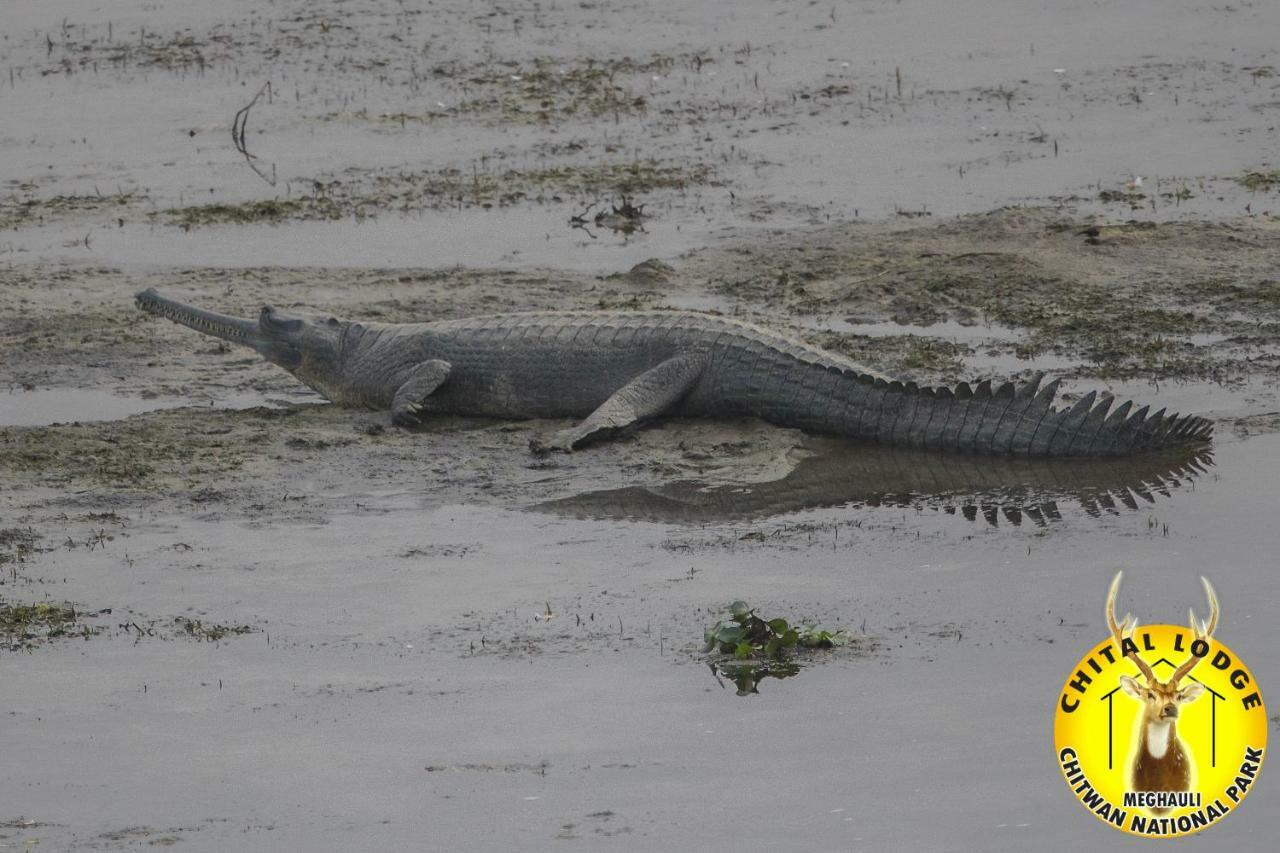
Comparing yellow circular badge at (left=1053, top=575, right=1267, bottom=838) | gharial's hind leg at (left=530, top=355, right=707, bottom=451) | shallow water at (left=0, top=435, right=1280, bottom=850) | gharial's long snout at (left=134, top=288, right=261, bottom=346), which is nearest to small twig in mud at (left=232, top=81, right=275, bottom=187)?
gharial's long snout at (left=134, top=288, right=261, bottom=346)

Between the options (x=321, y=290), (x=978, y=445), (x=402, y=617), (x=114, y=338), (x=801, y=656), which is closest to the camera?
(x=801, y=656)

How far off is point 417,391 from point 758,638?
390cm

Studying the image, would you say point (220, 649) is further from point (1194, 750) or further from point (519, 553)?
point (1194, 750)

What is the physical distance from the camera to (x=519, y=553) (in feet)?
29.3

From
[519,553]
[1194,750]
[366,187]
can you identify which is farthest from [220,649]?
[366,187]

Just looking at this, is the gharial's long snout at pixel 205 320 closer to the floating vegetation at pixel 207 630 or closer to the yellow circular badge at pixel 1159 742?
the floating vegetation at pixel 207 630

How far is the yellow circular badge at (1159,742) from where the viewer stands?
19.8 feet

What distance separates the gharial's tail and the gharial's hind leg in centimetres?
91

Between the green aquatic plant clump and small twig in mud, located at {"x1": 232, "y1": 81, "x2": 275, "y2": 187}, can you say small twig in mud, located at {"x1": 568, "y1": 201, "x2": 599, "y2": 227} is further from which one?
the green aquatic plant clump

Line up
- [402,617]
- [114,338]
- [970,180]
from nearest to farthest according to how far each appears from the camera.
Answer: [402,617] < [114,338] < [970,180]

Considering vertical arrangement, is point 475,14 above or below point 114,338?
above

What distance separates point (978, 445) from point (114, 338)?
5.30 metres

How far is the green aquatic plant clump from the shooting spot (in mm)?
7637

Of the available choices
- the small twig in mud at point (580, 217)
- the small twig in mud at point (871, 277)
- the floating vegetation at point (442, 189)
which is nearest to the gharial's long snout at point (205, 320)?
the floating vegetation at point (442, 189)
